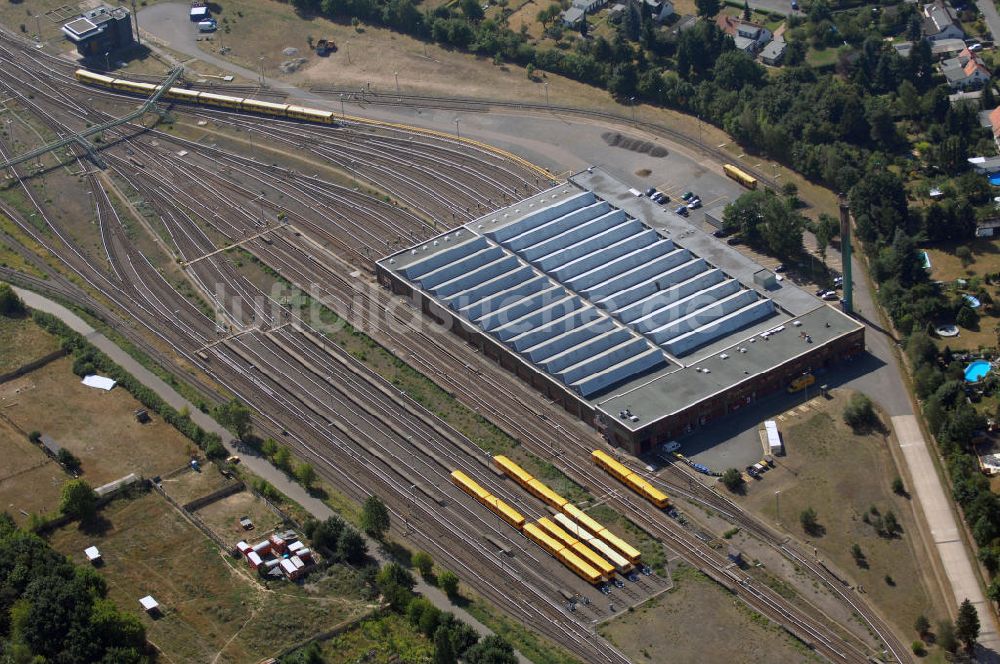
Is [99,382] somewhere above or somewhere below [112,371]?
below

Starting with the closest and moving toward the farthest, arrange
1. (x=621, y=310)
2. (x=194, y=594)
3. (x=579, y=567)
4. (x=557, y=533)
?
(x=194, y=594)
(x=579, y=567)
(x=557, y=533)
(x=621, y=310)

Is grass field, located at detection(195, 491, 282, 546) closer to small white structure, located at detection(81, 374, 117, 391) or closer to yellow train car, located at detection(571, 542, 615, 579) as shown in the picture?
small white structure, located at detection(81, 374, 117, 391)

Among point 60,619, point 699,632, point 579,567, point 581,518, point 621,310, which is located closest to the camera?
point 60,619

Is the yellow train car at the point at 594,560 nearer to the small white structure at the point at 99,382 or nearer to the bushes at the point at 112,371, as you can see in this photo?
the bushes at the point at 112,371

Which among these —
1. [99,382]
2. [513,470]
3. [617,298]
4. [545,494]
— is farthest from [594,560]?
[99,382]

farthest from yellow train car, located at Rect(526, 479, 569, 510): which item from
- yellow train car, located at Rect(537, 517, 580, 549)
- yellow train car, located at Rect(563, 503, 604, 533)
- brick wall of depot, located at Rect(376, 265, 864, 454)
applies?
brick wall of depot, located at Rect(376, 265, 864, 454)

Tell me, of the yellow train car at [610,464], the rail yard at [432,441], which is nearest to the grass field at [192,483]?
the rail yard at [432,441]

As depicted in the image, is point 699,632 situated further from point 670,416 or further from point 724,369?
point 724,369
